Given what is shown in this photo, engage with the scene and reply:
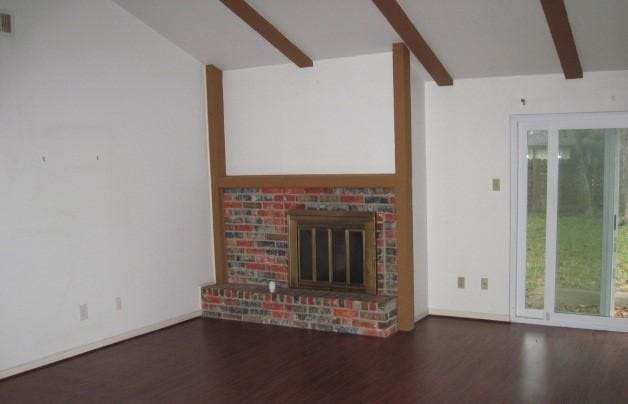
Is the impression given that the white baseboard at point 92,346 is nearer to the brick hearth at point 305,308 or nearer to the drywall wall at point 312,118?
the brick hearth at point 305,308

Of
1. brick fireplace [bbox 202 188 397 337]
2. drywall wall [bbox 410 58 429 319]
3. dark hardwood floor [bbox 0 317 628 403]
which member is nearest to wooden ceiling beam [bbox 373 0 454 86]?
drywall wall [bbox 410 58 429 319]

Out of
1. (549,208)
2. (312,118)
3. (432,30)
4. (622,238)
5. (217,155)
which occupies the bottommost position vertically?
(622,238)

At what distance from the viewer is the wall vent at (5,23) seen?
406 cm

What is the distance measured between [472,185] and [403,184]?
828 millimetres

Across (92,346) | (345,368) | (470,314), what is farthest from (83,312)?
(470,314)

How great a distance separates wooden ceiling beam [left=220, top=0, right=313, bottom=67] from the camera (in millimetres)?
4566

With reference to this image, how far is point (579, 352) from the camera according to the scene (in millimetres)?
4438

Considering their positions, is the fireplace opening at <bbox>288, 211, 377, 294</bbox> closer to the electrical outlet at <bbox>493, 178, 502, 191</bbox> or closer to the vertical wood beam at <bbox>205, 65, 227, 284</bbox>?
the vertical wood beam at <bbox>205, 65, 227, 284</bbox>

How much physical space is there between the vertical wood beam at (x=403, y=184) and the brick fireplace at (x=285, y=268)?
9cm

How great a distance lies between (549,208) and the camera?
16.8 feet

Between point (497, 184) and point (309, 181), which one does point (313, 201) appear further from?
point (497, 184)

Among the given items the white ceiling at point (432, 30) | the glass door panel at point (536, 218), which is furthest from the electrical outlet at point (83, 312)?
the glass door panel at point (536, 218)

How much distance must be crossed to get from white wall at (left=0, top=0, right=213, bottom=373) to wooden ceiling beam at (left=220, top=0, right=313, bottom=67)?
3.55 feet

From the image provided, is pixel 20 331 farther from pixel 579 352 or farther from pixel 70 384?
pixel 579 352
